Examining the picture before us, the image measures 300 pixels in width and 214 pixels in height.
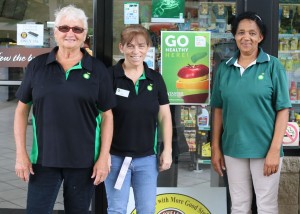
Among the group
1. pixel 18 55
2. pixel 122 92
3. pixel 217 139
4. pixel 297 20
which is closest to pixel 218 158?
pixel 217 139

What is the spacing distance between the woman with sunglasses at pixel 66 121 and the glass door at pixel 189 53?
3.13ft

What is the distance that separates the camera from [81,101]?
2.68m

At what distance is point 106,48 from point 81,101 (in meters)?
1.08

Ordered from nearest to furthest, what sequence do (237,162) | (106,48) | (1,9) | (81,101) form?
(81,101) < (237,162) < (106,48) < (1,9)

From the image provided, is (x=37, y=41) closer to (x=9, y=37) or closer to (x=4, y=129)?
(x=9, y=37)

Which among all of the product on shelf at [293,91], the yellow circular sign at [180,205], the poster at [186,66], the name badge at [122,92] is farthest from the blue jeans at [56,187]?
the product on shelf at [293,91]

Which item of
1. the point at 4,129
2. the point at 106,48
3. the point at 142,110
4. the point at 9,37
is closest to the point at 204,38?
the point at 106,48

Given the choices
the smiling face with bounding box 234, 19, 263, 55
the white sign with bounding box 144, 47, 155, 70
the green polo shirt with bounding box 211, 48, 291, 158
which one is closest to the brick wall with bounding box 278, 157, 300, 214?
the green polo shirt with bounding box 211, 48, 291, 158

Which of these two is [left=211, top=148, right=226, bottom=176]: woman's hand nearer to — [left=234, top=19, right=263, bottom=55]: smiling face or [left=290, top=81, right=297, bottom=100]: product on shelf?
[left=234, top=19, right=263, bottom=55]: smiling face

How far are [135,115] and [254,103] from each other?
0.73 meters

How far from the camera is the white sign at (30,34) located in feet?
12.6

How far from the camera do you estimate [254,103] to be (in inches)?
119

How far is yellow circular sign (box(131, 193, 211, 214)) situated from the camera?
3.75 m

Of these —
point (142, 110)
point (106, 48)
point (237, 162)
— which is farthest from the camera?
point (106, 48)
